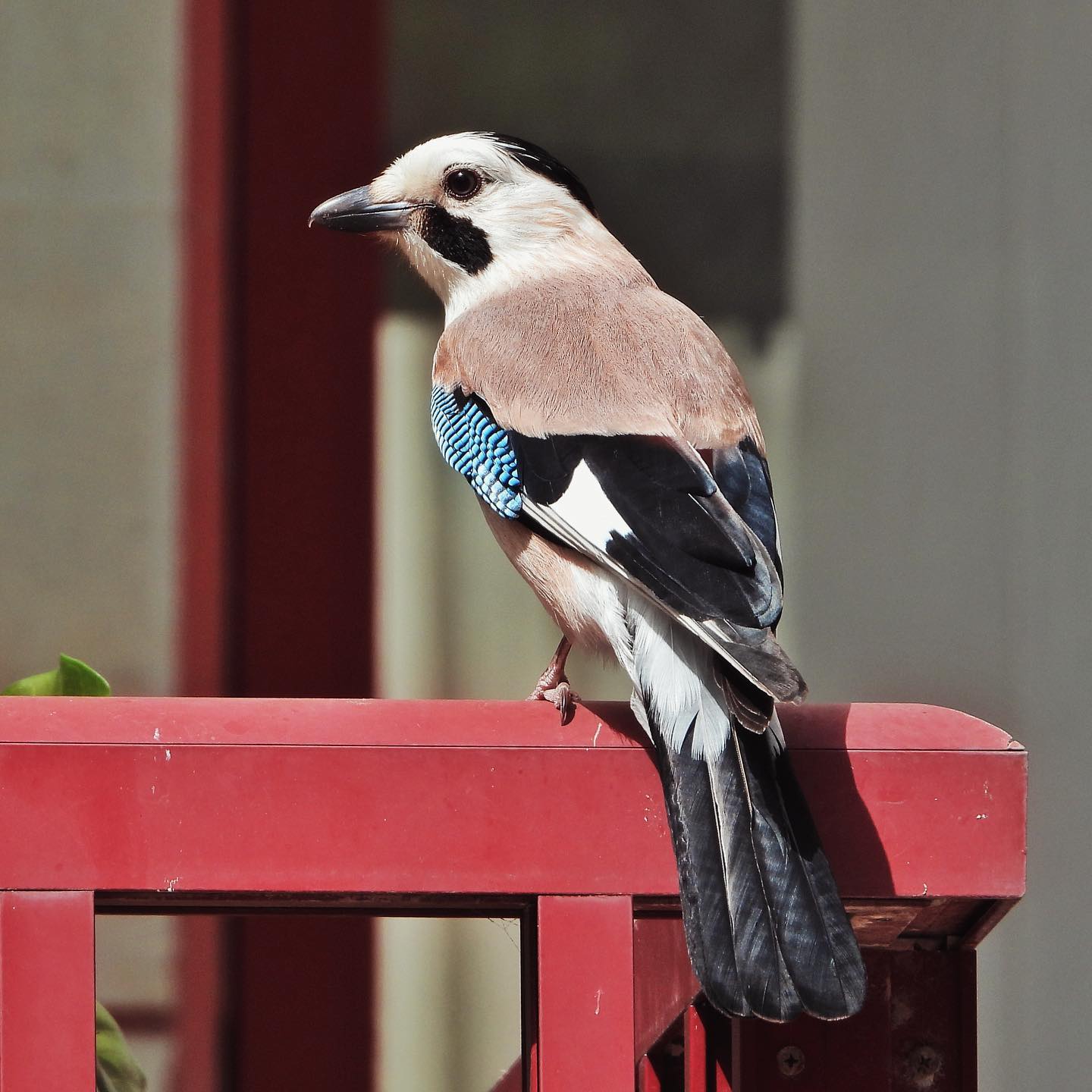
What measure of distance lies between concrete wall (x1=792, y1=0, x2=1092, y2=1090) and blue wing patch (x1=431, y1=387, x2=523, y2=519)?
6.44ft

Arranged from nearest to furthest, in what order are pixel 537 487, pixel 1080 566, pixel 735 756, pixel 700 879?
pixel 700 879
pixel 735 756
pixel 537 487
pixel 1080 566

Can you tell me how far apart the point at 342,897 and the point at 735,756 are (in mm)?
423

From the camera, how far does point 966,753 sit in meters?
1.63

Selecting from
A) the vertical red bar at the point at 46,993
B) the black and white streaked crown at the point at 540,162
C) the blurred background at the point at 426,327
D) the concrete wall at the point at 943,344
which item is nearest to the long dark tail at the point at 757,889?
the vertical red bar at the point at 46,993

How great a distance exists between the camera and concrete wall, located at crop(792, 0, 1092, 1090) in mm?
4188

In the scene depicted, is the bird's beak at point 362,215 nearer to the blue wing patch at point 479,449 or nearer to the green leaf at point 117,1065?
the blue wing patch at point 479,449

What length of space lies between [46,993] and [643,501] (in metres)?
0.87

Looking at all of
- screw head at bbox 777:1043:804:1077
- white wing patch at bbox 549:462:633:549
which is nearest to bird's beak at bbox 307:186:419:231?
white wing patch at bbox 549:462:633:549

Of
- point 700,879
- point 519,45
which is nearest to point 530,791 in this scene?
point 700,879

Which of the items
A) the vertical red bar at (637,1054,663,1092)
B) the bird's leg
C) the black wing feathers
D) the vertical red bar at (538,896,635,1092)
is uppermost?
the black wing feathers

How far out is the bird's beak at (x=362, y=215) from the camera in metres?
2.98

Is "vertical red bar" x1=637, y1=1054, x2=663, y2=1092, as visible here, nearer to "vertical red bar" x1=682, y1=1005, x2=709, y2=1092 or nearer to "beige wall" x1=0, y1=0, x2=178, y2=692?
"vertical red bar" x1=682, y1=1005, x2=709, y2=1092

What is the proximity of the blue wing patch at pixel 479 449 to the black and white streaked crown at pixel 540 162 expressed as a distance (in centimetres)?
65

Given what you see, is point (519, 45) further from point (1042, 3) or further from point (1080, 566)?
point (1080, 566)
